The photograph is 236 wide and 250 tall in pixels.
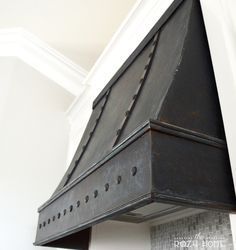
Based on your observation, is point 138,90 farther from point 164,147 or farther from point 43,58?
point 43,58

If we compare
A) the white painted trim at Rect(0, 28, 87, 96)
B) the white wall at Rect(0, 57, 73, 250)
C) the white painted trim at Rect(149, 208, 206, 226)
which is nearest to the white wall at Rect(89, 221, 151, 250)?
the white painted trim at Rect(149, 208, 206, 226)

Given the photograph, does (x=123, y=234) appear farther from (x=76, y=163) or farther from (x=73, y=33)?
(x=73, y=33)

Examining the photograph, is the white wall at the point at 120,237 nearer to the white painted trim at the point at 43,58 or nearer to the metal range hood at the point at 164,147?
the metal range hood at the point at 164,147

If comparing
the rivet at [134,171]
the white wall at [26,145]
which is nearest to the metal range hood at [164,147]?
the rivet at [134,171]

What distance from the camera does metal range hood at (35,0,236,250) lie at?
607 millimetres

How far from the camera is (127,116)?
3.05 feet

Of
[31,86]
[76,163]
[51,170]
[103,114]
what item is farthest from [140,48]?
[31,86]

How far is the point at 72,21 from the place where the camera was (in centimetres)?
235

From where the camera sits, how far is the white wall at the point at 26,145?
1770mm

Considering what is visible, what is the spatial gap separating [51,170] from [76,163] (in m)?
0.77

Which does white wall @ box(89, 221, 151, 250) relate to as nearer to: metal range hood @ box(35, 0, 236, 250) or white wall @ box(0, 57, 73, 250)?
metal range hood @ box(35, 0, 236, 250)

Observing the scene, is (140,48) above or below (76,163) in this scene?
above

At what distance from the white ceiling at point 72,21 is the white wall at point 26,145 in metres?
0.31

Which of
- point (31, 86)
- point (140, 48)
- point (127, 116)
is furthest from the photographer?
point (31, 86)
